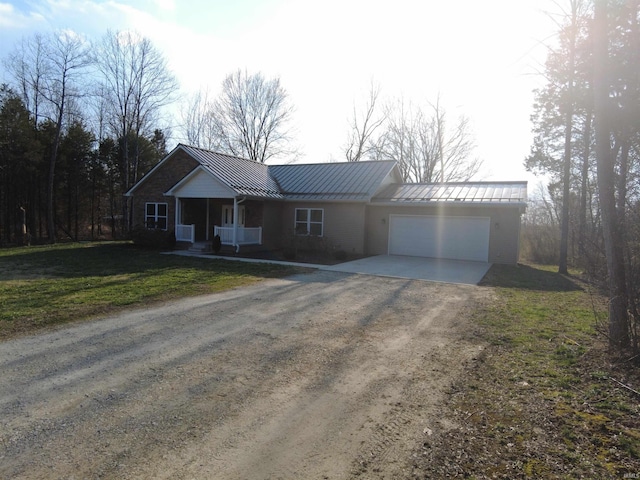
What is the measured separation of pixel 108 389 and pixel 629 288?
639cm

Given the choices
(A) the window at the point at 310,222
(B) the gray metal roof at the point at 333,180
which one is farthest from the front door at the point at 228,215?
(A) the window at the point at 310,222

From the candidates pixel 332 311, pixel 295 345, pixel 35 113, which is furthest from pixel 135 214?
pixel 295 345

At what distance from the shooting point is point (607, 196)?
18.4ft

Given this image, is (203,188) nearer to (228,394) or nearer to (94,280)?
(94,280)

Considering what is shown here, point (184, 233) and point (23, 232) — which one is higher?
point (184, 233)

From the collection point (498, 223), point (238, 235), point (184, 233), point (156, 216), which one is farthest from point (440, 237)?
point (156, 216)

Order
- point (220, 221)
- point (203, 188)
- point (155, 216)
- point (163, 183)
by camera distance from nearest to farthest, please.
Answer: point (203, 188) → point (163, 183) → point (155, 216) → point (220, 221)

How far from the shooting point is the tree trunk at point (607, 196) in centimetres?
529

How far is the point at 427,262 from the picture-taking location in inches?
677

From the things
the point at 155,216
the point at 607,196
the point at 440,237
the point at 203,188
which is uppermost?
the point at 203,188

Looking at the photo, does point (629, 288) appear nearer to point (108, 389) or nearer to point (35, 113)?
point (108, 389)

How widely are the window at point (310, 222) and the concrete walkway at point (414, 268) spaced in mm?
3539

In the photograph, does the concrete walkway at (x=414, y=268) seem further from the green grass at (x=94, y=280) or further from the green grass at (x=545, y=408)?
the green grass at (x=545, y=408)

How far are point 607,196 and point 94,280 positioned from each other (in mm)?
11344
